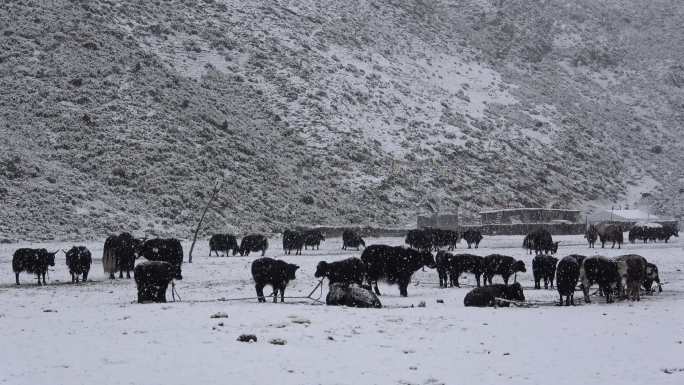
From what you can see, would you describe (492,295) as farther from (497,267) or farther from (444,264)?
(497,267)

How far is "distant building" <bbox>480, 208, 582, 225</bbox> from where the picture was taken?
54.6m

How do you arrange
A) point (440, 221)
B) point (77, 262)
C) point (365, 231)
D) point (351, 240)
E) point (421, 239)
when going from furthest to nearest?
point (440, 221)
point (365, 231)
point (421, 239)
point (351, 240)
point (77, 262)

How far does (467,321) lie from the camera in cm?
1289

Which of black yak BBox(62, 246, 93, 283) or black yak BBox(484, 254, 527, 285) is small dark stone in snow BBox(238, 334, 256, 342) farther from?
black yak BBox(62, 246, 93, 283)

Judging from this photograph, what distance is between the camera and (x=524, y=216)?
182 ft

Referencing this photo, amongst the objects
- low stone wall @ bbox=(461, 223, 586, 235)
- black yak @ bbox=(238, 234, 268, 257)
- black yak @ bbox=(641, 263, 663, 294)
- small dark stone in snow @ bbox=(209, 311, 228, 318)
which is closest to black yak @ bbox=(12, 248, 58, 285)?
small dark stone in snow @ bbox=(209, 311, 228, 318)

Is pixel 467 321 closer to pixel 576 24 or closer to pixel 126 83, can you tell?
pixel 126 83

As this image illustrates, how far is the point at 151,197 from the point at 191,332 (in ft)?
111

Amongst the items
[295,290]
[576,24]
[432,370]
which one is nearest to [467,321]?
[432,370]

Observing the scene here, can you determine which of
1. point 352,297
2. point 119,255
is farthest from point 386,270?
point 119,255

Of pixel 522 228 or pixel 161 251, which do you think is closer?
pixel 161 251

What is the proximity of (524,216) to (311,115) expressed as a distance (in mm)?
20252

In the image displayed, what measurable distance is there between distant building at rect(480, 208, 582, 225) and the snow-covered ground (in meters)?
37.4

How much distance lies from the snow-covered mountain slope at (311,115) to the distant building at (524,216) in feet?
12.0
